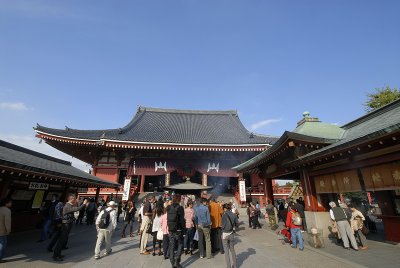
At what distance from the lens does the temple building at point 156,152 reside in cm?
2036

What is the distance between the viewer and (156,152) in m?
22.3

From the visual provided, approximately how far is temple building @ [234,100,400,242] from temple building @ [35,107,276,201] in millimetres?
10207

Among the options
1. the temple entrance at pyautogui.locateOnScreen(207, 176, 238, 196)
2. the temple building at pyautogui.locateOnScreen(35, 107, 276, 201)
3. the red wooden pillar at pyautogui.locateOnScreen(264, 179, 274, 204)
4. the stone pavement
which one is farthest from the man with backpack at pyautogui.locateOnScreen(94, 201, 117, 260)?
the temple entrance at pyautogui.locateOnScreen(207, 176, 238, 196)

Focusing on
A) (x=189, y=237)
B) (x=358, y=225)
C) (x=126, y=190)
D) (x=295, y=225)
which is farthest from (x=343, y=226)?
(x=126, y=190)

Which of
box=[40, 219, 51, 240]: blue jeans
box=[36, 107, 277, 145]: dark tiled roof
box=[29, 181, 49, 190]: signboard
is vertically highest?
box=[36, 107, 277, 145]: dark tiled roof

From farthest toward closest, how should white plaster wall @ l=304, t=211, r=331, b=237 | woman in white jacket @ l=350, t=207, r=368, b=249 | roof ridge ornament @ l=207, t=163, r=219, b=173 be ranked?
1. roof ridge ornament @ l=207, t=163, r=219, b=173
2. white plaster wall @ l=304, t=211, r=331, b=237
3. woman in white jacket @ l=350, t=207, r=368, b=249

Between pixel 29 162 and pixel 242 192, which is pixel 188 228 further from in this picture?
pixel 242 192

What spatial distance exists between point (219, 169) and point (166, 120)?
38.0ft

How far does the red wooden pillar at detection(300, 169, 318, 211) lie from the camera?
995cm

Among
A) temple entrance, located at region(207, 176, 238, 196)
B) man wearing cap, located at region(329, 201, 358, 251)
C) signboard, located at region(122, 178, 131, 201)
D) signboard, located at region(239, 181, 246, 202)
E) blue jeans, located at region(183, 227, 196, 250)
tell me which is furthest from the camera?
temple entrance, located at region(207, 176, 238, 196)

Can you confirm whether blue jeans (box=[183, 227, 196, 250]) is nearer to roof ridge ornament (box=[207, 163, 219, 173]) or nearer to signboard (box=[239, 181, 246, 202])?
signboard (box=[239, 181, 246, 202])

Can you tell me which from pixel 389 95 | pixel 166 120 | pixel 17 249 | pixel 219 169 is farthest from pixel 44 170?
pixel 389 95

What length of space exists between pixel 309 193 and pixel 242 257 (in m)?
5.23

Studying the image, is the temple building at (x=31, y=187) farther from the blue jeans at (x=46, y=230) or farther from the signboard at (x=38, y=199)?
the blue jeans at (x=46, y=230)
